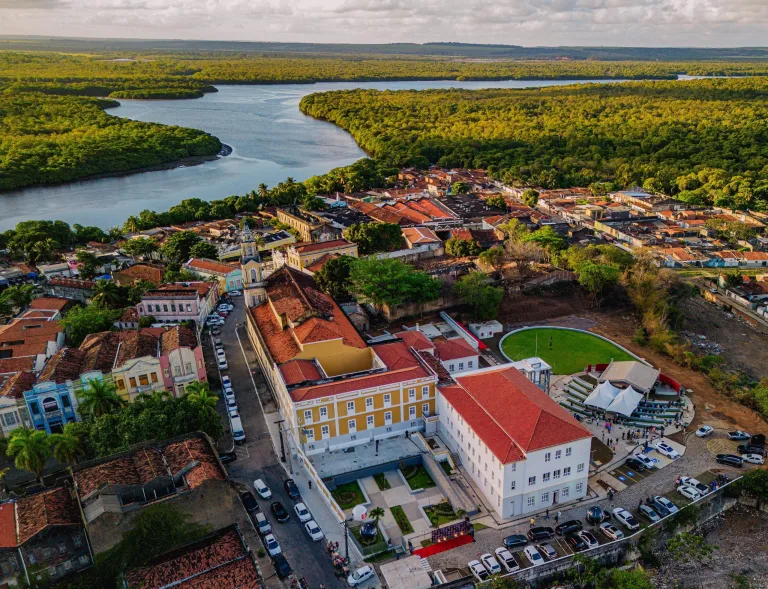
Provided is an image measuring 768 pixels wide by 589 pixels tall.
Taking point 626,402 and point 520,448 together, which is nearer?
point 520,448

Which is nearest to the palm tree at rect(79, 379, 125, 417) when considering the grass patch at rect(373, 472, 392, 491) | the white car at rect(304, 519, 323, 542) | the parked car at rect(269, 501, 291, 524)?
the parked car at rect(269, 501, 291, 524)

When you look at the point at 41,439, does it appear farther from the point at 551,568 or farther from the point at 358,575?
the point at 551,568

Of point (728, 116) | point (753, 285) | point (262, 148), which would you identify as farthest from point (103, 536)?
point (728, 116)

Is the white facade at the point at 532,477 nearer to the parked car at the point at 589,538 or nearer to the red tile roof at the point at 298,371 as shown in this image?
the parked car at the point at 589,538

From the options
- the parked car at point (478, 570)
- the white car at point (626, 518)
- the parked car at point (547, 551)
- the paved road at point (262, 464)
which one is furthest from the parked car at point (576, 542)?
the paved road at point (262, 464)

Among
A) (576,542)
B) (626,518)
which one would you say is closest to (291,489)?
(576,542)

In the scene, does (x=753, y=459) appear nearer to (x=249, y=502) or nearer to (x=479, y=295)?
(x=479, y=295)
